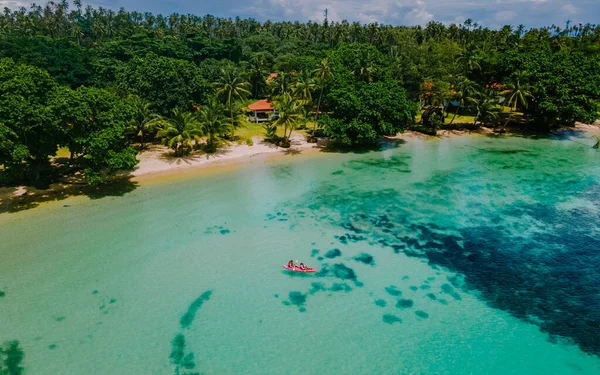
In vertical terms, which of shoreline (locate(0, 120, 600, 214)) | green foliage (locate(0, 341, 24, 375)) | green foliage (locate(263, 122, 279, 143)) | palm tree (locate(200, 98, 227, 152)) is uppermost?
palm tree (locate(200, 98, 227, 152))

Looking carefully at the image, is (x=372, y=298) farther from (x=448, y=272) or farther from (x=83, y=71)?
(x=83, y=71)

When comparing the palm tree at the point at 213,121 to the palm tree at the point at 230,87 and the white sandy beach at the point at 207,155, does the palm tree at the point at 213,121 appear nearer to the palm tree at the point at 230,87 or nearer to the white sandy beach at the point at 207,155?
the white sandy beach at the point at 207,155

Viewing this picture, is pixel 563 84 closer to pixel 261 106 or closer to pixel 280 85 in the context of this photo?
pixel 280 85

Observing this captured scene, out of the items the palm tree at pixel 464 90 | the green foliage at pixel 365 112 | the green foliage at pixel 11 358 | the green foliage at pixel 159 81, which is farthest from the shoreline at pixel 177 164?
the green foliage at pixel 11 358

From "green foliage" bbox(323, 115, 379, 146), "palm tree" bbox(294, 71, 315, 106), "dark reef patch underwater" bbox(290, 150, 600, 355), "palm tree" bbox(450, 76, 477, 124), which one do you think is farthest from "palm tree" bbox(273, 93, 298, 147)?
"palm tree" bbox(450, 76, 477, 124)

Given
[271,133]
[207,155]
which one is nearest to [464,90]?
[271,133]

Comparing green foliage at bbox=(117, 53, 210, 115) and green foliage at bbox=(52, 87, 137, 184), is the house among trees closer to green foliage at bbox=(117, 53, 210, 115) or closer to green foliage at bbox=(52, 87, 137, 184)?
green foliage at bbox=(117, 53, 210, 115)

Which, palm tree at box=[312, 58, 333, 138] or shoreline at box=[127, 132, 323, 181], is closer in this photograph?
shoreline at box=[127, 132, 323, 181]

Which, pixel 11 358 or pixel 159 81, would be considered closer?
pixel 11 358
